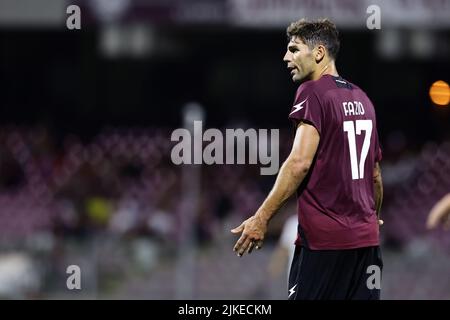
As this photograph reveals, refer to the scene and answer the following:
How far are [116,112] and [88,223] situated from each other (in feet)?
12.6

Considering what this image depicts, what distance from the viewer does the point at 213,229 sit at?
12070 millimetres

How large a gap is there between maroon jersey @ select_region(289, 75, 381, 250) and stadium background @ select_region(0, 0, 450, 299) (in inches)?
199

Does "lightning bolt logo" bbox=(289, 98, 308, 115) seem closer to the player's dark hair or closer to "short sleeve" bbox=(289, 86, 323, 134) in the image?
"short sleeve" bbox=(289, 86, 323, 134)

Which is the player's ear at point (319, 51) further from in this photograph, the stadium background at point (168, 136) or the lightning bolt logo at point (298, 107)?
the stadium background at point (168, 136)

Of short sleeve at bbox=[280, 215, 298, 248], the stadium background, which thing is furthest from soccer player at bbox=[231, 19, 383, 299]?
the stadium background

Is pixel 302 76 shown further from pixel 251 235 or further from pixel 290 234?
pixel 290 234

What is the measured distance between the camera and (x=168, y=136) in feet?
43.8

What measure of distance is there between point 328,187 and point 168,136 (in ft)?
24.1

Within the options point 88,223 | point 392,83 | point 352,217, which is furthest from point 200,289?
point 352,217

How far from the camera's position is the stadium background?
38.8 feet

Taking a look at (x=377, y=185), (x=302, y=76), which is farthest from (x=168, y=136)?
(x=302, y=76)

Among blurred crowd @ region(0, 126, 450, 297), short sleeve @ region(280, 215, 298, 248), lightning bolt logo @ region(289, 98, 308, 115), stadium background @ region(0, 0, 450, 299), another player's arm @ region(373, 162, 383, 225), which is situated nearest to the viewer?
lightning bolt logo @ region(289, 98, 308, 115)

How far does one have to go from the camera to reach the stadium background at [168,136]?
11812 mm

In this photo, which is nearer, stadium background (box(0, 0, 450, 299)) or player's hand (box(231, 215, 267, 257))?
player's hand (box(231, 215, 267, 257))
